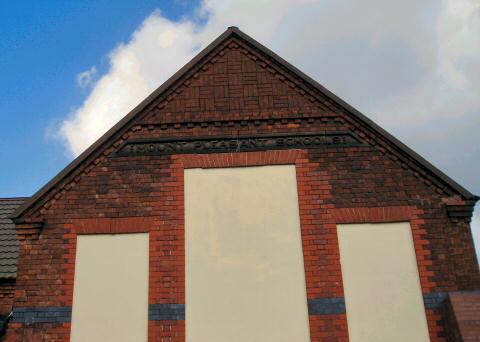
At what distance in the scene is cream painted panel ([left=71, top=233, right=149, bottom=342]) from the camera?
28.8 feet

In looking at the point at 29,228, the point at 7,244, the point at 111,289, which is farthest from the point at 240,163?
the point at 7,244

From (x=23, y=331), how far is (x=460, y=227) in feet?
27.9

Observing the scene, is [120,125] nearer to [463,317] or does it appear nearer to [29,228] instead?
[29,228]

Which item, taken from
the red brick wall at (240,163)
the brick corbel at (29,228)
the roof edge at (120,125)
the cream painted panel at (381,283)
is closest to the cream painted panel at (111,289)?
the red brick wall at (240,163)

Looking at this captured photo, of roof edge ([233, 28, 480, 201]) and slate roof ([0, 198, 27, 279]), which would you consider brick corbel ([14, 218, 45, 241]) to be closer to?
slate roof ([0, 198, 27, 279])

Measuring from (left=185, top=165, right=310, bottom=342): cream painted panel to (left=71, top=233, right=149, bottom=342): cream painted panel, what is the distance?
36.0 inches

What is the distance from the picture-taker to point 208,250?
927 centimetres

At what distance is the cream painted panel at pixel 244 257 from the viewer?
8.77m

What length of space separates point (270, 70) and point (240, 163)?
7.72 ft

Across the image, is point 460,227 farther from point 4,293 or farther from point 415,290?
point 4,293

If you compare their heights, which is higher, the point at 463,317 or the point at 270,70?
the point at 270,70

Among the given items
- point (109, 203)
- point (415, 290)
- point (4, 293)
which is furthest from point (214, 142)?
point (4, 293)

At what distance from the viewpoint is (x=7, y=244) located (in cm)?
1262

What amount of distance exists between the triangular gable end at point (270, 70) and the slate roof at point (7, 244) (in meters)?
2.79
